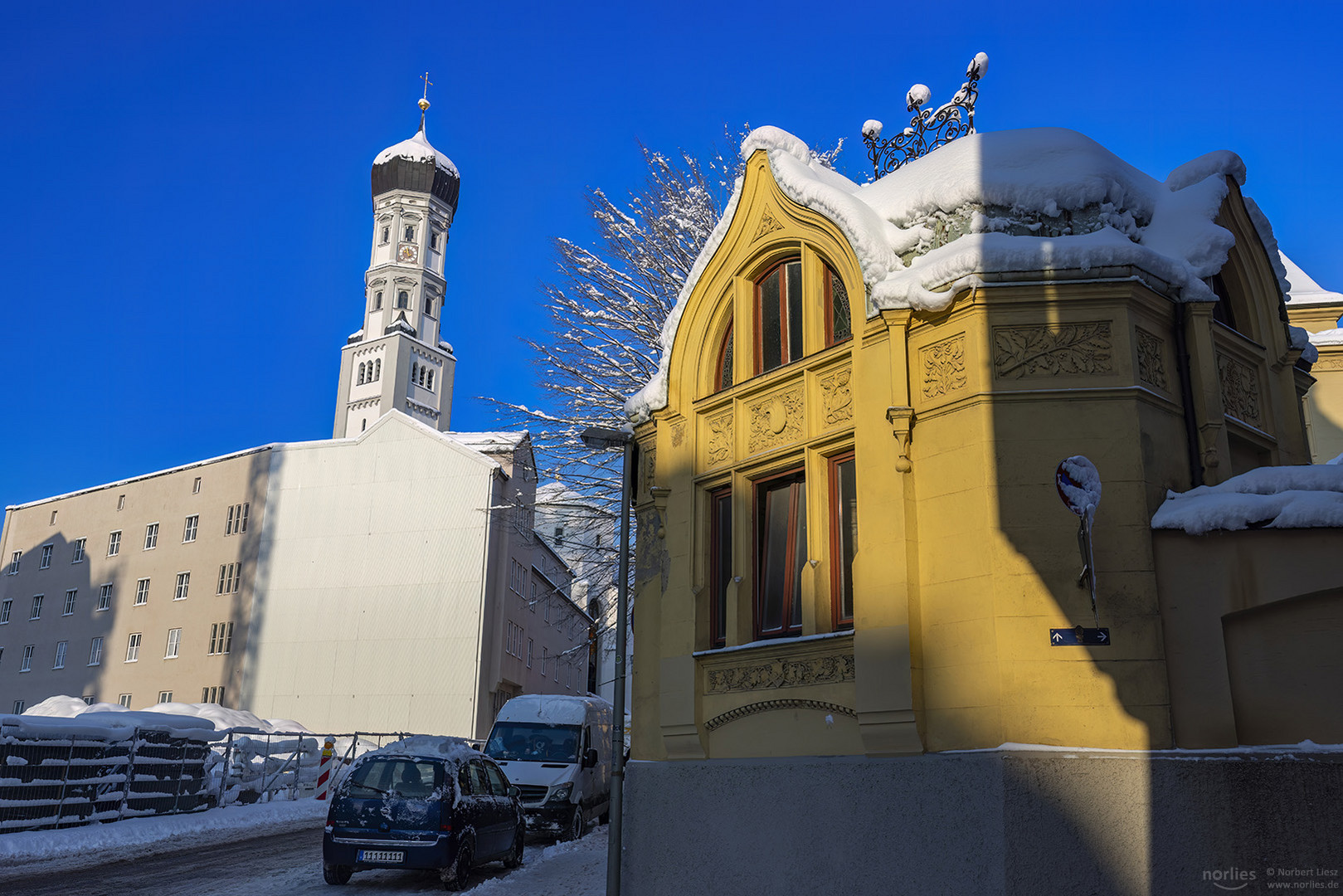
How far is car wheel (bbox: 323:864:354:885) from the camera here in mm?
13781

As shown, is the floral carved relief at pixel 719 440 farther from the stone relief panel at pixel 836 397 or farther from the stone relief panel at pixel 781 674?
the stone relief panel at pixel 781 674

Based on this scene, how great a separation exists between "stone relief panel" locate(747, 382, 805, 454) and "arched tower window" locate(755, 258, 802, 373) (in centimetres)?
45

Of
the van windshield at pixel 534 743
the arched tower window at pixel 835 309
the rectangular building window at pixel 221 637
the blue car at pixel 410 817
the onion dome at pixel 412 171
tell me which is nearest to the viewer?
the arched tower window at pixel 835 309

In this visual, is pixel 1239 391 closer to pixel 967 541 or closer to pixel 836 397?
pixel 967 541

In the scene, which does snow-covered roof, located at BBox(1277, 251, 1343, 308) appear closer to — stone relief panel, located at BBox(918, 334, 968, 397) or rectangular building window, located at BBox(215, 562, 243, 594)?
stone relief panel, located at BBox(918, 334, 968, 397)

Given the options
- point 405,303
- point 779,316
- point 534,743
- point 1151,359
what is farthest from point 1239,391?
point 405,303

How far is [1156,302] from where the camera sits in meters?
11.0

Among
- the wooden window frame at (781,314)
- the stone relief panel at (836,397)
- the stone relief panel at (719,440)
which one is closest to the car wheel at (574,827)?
the stone relief panel at (719,440)

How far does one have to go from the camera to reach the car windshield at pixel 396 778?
550 inches

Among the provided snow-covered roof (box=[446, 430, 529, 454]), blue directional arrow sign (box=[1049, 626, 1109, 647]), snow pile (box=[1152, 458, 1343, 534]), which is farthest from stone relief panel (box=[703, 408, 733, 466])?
snow-covered roof (box=[446, 430, 529, 454])

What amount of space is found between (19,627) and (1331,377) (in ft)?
207

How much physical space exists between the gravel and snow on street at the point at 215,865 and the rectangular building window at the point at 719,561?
407 cm

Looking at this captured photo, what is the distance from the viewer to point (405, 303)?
103 meters

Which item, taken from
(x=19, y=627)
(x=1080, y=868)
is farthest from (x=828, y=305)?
(x=19, y=627)
